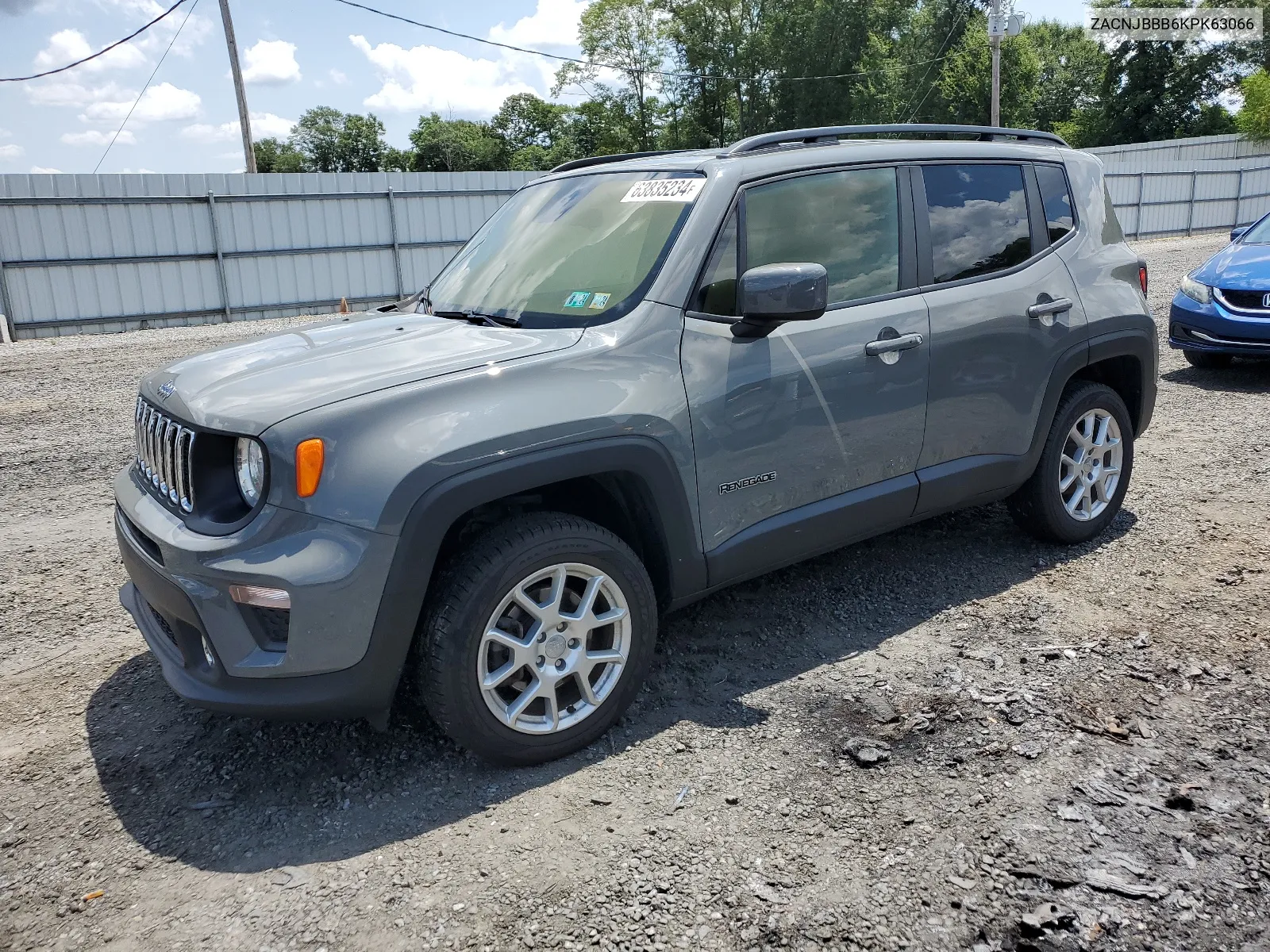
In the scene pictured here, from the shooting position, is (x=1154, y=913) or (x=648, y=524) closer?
(x=1154, y=913)

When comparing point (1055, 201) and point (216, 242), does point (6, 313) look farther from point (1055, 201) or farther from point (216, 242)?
point (1055, 201)

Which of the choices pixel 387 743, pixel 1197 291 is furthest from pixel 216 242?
pixel 387 743

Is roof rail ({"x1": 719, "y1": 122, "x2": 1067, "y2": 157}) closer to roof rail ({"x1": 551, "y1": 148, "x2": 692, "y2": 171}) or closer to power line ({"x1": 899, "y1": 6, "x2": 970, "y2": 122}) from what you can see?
roof rail ({"x1": 551, "y1": 148, "x2": 692, "y2": 171})

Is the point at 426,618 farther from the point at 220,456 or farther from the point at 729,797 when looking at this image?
the point at 729,797

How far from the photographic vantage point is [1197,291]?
868 centimetres

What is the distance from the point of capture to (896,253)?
394 centimetres

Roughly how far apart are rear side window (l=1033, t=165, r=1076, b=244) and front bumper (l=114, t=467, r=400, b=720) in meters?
3.42

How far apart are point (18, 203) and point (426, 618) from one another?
1538cm

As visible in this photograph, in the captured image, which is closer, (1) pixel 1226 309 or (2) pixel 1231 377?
(1) pixel 1226 309

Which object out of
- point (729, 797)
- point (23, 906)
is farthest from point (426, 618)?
point (23, 906)

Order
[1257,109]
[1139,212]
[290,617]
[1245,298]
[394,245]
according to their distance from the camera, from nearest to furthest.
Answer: [290,617] < [1245,298] < [394,245] < [1139,212] < [1257,109]

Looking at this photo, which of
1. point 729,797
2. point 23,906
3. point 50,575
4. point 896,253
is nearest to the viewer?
point 23,906

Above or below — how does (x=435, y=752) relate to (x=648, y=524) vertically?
below

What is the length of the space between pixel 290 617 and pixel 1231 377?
8.79 metres
